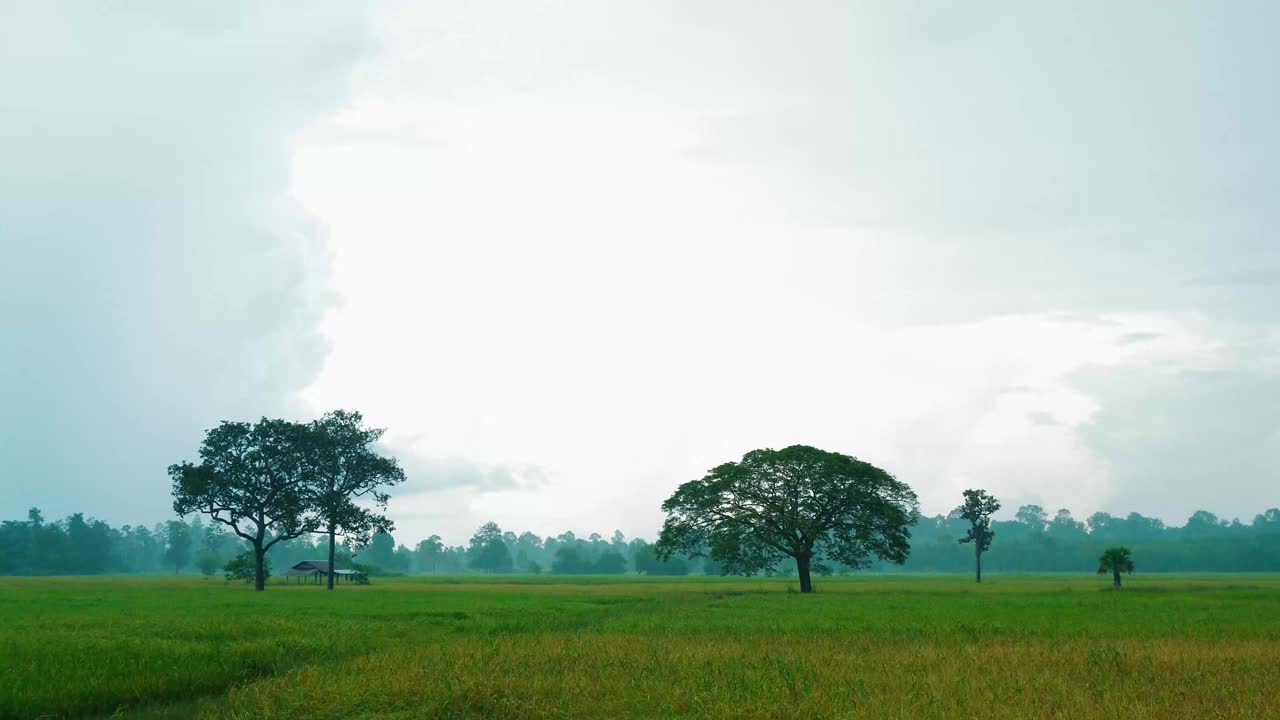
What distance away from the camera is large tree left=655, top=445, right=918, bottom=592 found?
209 feet

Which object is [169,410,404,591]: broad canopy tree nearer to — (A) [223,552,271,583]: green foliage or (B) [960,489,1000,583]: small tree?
(A) [223,552,271,583]: green foliage

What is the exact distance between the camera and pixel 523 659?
21.7 m

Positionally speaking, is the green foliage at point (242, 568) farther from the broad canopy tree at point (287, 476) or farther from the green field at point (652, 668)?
the green field at point (652, 668)

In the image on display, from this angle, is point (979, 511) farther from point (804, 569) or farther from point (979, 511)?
point (804, 569)

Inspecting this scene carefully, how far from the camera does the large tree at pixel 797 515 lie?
6366 centimetres

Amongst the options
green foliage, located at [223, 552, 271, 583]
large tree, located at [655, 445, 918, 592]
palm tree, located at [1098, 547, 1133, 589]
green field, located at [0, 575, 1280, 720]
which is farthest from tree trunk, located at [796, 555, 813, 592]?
green foliage, located at [223, 552, 271, 583]

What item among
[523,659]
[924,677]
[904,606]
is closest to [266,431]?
[904,606]

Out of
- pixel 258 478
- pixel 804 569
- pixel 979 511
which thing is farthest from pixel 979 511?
pixel 258 478

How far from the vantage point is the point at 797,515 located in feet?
211

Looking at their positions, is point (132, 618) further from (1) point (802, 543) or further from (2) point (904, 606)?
(1) point (802, 543)

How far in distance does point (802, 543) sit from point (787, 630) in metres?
35.6

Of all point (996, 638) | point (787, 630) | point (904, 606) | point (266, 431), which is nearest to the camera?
point (996, 638)

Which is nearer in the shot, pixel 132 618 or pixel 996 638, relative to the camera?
pixel 996 638

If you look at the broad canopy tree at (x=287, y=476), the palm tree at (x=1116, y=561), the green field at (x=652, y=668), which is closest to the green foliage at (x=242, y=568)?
the broad canopy tree at (x=287, y=476)
